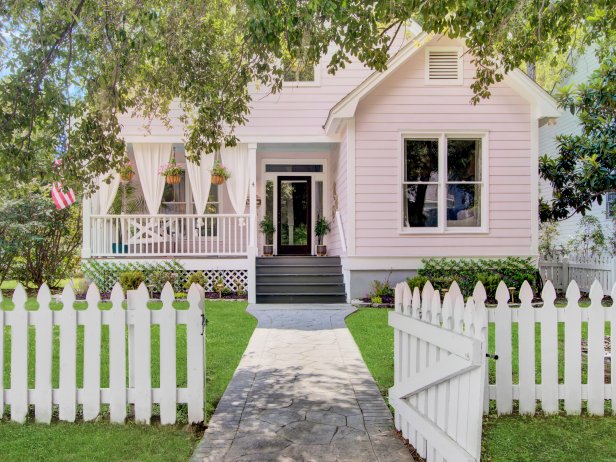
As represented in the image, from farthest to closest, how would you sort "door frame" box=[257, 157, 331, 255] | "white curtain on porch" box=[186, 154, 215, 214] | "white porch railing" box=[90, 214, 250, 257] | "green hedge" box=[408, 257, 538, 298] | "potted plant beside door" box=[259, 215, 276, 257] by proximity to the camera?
1. "door frame" box=[257, 157, 331, 255]
2. "potted plant beside door" box=[259, 215, 276, 257]
3. "white curtain on porch" box=[186, 154, 215, 214]
4. "white porch railing" box=[90, 214, 250, 257]
5. "green hedge" box=[408, 257, 538, 298]

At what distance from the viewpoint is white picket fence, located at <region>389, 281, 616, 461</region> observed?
2645mm

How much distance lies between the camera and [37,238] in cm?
1257

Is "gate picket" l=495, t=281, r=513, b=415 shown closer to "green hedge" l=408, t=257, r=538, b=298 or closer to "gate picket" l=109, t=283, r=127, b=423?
"gate picket" l=109, t=283, r=127, b=423

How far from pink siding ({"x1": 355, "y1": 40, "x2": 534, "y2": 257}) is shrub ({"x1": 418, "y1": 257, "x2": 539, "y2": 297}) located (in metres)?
0.22

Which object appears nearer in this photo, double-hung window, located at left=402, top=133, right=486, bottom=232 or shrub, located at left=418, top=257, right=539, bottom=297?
shrub, located at left=418, top=257, right=539, bottom=297

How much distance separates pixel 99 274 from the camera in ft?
39.3

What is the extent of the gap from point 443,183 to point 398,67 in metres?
2.79

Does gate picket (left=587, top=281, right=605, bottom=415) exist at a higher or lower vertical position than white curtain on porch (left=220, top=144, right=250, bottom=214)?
lower

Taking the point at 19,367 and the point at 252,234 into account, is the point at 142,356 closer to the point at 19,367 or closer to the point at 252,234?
the point at 19,367

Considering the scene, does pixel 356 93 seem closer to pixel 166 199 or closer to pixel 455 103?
pixel 455 103

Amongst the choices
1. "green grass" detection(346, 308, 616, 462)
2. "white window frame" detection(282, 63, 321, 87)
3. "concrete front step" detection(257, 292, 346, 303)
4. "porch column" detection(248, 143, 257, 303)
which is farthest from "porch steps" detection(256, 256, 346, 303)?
"green grass" detection(346, 308, 616, 462)

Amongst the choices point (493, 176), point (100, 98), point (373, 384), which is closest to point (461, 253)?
point (493, 176)

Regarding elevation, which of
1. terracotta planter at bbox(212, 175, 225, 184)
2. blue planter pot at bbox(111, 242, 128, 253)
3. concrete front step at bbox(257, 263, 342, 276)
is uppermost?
terracotta planter at bbox(212, 175, 225, 184)

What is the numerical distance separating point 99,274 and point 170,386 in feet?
29.8
